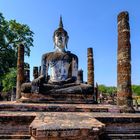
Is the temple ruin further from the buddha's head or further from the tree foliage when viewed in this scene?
the tree foliage

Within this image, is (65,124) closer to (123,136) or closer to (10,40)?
(123,136)

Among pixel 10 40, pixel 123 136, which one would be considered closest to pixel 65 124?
pixel 123 136

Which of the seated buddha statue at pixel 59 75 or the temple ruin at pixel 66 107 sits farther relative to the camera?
the seated buddha statue at pixel 59 75

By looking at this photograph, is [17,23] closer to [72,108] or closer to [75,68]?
[75,68]

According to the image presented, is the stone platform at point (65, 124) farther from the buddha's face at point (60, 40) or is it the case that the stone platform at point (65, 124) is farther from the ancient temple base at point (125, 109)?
the buddha's face at point (60, 40)

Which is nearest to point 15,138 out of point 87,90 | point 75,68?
point 87,90

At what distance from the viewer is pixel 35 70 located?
690 inches

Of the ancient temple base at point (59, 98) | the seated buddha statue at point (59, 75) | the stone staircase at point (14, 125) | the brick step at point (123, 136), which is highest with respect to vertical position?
the seated buddha statue at point (59, 75)

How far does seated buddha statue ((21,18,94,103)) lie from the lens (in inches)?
415

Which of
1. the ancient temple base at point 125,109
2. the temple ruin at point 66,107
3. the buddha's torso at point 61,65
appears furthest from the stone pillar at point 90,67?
the ancient temple base at point 125,109

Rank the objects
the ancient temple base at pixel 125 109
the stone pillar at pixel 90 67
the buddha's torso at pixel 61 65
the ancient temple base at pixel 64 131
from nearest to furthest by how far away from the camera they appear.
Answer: the ancient temple base at pixel 64 131, the ancient temple base at pixel 125 109, the buddha's torso at pixel 61 65, the stone pillar at pixel 90 67

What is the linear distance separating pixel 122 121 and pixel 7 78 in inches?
678

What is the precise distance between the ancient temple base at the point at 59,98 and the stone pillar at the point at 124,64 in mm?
2021

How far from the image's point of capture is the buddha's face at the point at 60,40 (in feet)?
40.5
